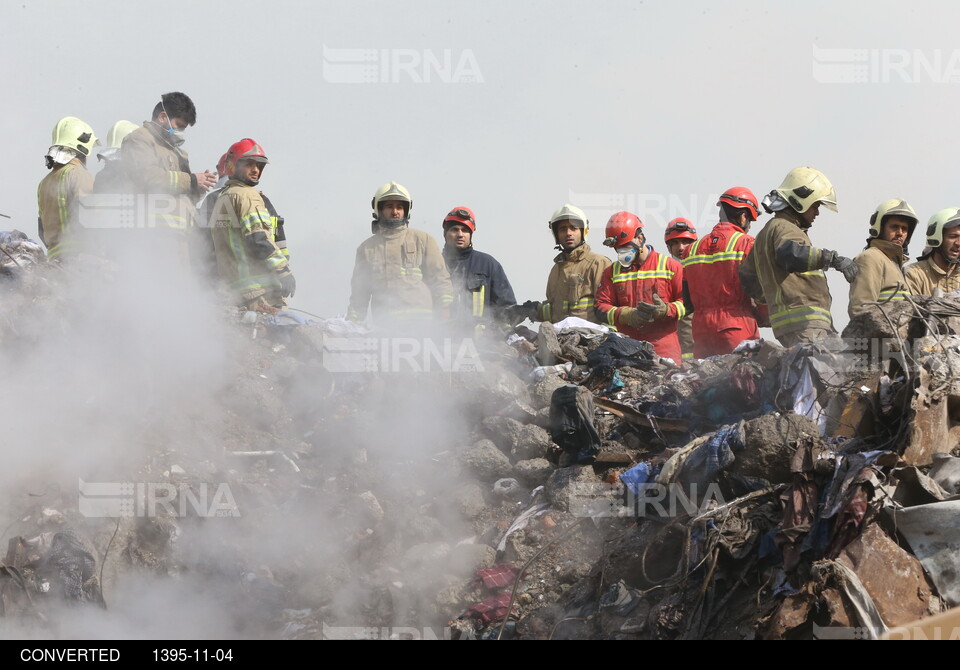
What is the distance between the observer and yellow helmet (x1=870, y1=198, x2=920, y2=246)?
8.86 metres

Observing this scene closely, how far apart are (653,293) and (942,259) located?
104 inches

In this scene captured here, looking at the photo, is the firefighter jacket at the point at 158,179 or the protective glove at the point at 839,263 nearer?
Answer: the protective glove at the point at 839,263

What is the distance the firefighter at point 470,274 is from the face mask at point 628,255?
55.5 inches

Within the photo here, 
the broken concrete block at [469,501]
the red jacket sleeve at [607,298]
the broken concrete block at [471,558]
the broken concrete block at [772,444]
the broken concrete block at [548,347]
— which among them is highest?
the red jacket sleeve at [607,298]

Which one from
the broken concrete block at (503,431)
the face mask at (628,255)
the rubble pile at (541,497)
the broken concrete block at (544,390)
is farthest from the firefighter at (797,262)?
the broken concrete block at (503,431)

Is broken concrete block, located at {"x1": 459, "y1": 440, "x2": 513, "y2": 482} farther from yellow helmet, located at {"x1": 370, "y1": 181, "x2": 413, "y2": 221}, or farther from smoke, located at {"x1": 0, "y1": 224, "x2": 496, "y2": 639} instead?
yellow helmet, located at {"x1": 370, "y1": 181, "x2": 413, "y2": 221}

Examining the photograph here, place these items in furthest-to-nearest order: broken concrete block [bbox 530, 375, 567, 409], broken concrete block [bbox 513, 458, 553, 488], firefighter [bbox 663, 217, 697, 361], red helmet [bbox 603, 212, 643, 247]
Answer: firefighter [bbox 663, 217, 697, 361] → red helmet [bbox 603, 212, 643, 247] → broken concrete block [bbox 530, 375, 567, 409] → broken concrete block [bbox 513, 458, 553, 488]

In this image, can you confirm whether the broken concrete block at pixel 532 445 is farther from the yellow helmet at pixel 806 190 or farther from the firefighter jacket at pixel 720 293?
the yellow helmet at pixel 806 190

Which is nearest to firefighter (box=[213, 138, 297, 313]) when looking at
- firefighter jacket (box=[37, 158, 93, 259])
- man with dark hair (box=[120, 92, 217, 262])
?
man with dark hair (box=[120, 92, 217, 262])

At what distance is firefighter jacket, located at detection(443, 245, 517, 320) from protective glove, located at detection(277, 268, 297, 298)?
164 cm

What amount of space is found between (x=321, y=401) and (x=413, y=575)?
2.33m

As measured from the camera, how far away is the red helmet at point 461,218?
10.8m

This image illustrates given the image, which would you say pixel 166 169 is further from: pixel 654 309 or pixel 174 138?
pixel 654 309
